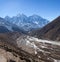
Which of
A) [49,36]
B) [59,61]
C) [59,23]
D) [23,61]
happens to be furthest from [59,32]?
[23,61]

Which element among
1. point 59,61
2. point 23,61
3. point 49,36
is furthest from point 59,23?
point 23,61

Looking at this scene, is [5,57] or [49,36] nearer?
[5,57]

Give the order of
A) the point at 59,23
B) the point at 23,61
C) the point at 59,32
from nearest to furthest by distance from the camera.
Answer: the point at 23,61 < the point at 59,32 < the point at 59,23

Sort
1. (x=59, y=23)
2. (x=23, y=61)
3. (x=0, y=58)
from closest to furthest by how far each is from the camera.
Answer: (x=0, y=58), (x=23, y=61), (x=59, y=23)

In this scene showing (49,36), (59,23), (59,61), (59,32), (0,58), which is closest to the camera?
(0,58)

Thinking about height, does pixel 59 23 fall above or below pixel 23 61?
above

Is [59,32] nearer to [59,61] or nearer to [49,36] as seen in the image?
[49,36]

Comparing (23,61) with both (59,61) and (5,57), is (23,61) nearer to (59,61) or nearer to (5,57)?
(5,57)

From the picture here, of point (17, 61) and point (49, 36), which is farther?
point (49, 36)

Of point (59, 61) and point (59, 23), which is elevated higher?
point (59, 23)

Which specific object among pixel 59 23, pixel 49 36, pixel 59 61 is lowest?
pixel 59 61
